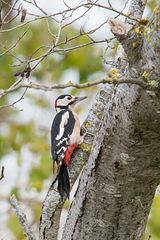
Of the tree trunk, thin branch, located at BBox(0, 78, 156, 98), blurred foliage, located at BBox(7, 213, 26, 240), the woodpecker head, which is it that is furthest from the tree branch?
the woodpecker head

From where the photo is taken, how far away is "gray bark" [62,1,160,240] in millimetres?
1985

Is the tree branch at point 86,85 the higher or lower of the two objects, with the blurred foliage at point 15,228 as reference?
higher

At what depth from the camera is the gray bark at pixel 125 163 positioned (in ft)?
6.51

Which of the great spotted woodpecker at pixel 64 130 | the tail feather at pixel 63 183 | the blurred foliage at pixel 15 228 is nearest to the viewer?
the tail feather at pixel 63 183

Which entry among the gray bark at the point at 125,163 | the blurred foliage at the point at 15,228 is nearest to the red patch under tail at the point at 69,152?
the blurred foliage at the point at 15,228

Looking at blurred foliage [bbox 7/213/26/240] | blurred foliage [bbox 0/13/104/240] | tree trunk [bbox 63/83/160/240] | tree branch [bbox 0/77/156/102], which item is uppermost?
tree branch [bbox 0/77/156/102]

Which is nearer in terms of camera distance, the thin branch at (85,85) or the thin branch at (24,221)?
the thin branch at (85,85)

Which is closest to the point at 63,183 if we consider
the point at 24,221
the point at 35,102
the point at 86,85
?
the point at 24,221

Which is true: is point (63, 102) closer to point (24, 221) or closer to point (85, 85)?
point (24, 221)

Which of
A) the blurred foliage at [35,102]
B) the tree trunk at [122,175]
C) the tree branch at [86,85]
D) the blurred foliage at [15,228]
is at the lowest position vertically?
the blurred foliage at [15,228]

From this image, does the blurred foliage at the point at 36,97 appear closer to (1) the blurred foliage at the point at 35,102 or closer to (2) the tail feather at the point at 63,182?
(1) the blurred foliage at the point at 35,102

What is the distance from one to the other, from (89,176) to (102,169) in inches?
3.1

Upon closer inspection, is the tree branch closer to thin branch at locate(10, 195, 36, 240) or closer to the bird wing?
thin branch at locate(10, 195, 36, 240)

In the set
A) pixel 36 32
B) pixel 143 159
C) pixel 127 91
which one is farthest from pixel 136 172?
pixel 36 32
